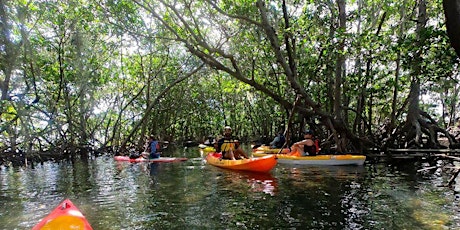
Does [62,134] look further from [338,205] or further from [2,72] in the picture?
[338,205]

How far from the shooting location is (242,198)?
8109 millimetres

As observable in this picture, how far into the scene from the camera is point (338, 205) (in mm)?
7301

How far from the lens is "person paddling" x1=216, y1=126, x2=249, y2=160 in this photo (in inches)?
499

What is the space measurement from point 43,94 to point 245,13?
418 inches

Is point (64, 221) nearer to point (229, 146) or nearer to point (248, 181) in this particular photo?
point (248, 181)

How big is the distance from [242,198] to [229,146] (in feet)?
15.9

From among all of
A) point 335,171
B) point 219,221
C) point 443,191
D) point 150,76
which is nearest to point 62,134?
point 150,76

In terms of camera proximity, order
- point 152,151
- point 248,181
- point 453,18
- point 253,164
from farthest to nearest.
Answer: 1. point 152,151
2. point 253,164
3. point 248,181
4. point 453,18

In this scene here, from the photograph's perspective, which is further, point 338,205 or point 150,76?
point 150,76

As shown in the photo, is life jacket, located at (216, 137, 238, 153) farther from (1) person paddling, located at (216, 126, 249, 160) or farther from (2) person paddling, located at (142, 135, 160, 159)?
(2) person paddling, located at (142, 135, 160, 159)

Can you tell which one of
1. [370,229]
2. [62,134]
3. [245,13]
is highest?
[245,13]

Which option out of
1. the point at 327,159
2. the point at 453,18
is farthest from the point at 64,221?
the point at 327,159

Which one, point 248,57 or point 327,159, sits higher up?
point 248,57

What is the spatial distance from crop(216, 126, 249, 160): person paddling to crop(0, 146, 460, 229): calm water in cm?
64
